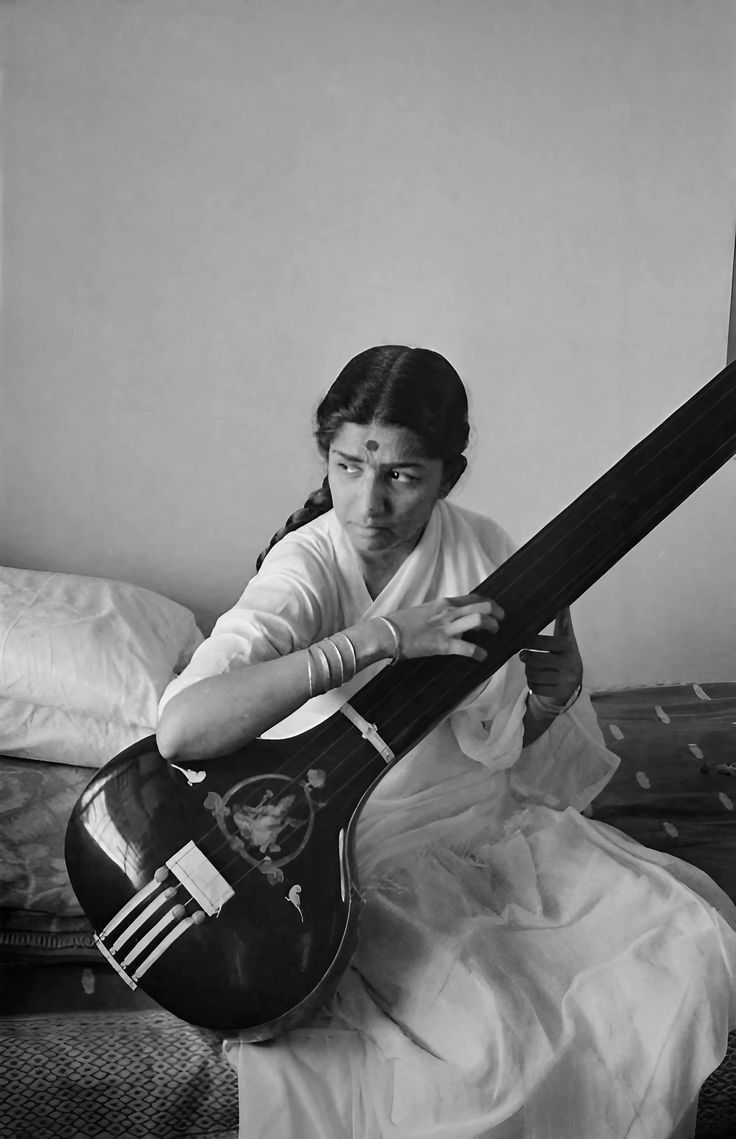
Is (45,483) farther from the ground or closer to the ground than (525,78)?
closer to the ground

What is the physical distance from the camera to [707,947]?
955mm

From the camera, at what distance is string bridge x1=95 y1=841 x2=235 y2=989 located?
0.87 metres

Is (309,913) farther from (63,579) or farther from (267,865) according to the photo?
(63,579)

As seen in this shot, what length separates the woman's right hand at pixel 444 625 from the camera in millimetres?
885

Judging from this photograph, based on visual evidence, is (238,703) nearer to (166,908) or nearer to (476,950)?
(166,908)

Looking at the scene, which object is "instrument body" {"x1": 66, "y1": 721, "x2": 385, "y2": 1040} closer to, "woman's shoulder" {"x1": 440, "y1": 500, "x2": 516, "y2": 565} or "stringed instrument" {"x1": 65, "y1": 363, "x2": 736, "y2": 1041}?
"stringed instrument" {"x1": 65, "y1": 363, "x2": 736, "y2": 1041}

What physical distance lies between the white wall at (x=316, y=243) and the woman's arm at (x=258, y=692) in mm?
267

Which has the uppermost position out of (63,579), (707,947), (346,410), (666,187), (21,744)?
(666,187)

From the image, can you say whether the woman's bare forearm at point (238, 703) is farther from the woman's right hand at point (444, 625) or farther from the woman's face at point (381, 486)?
the woman's face at point (381, 486)

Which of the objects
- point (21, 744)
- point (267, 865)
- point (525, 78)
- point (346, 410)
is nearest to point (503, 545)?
point (346, 410)

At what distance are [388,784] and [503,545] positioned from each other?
289 mm

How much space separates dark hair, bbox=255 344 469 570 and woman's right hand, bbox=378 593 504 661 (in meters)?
0.15

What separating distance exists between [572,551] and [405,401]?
22 cm

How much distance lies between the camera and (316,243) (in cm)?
113
